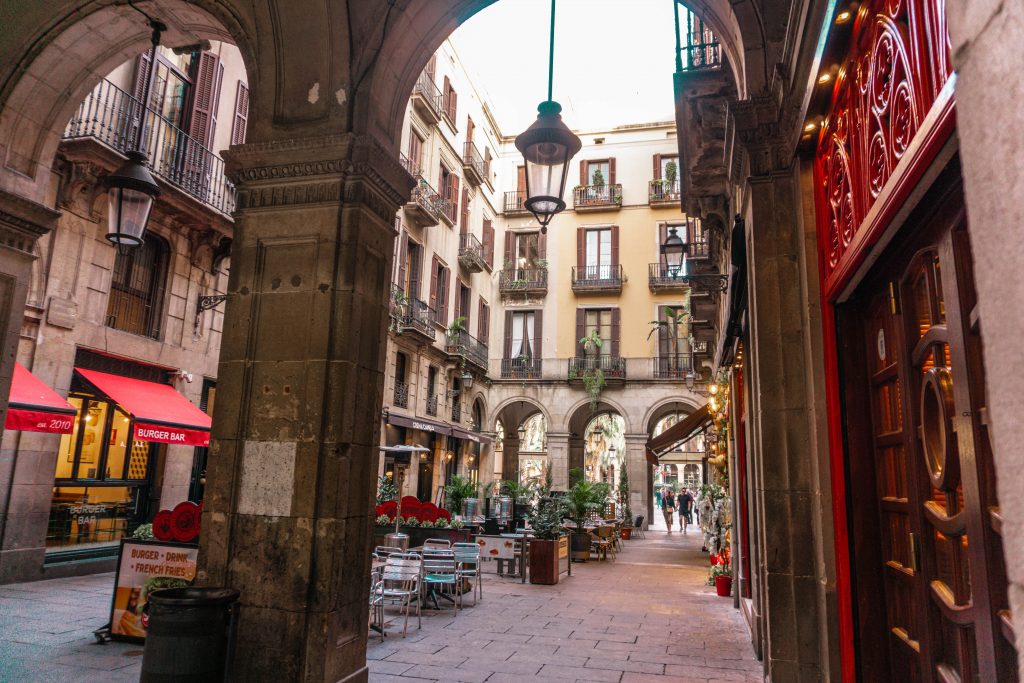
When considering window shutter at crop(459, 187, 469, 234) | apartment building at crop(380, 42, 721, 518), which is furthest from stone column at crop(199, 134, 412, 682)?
window shutter at crop(459, 187, 469, 234)

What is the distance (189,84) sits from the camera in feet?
40.9

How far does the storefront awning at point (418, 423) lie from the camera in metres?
18.0

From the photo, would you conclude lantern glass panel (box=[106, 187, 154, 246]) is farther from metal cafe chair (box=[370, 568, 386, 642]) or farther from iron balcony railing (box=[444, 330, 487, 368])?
iron balcony railing (box=[444, 330, 487, 368])

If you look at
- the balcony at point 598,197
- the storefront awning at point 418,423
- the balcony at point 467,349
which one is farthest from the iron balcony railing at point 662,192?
the storefront awning at point 418,423

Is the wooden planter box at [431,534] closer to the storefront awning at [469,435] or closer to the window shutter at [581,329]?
the storefront awning at [469,435]

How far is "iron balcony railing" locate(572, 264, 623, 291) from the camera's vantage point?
88.1 ft

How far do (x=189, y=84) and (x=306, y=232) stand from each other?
9884 mm

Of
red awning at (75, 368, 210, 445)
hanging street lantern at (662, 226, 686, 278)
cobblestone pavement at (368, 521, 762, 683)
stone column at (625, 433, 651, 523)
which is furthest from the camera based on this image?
stone column at (625, 433, 651, 523)

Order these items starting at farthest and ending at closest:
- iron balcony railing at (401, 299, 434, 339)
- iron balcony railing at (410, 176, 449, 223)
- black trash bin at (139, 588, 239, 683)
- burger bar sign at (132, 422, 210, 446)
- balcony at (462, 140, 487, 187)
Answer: balcony at (462, 140, 487, 187), iron balcony railing at (410, 176, 449, 223), iron balcony railing at (401, 299, 434, 339), burger bar sign at (132, 422, 210, 446), black trash bin at (139, 588, 239, 683)

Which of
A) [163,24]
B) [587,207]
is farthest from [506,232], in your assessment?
[163,24]

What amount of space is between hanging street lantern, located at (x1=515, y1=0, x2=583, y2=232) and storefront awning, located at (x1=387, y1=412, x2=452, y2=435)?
13.0 meters

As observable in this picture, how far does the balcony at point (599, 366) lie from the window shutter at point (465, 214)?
6.75m

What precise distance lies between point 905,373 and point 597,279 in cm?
2471

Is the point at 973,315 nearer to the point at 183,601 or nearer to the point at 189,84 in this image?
the point at 183,601
